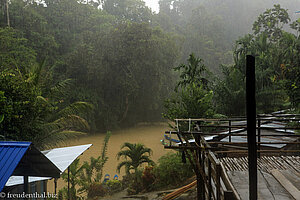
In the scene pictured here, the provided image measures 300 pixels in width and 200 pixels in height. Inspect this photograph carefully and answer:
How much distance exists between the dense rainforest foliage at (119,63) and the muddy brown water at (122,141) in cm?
109

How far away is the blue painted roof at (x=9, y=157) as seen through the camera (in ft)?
12.2

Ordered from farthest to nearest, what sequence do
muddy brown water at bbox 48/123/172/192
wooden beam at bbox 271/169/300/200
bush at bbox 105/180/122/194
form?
muddy brown water at bbox 48/123/172/192 → bush at bbox 105/180/122/194 → wooden beam at bbox 271/169/300/200

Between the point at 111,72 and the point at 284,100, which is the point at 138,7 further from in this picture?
the point at 284,100

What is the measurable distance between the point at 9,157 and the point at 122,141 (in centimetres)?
1963

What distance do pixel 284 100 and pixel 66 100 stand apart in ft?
52.8

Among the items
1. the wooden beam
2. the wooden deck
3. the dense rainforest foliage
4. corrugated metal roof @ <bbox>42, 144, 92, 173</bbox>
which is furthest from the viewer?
the dense rainforest foliage

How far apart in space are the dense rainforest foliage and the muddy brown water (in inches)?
42.9

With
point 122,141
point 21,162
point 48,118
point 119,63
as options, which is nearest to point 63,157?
point 21,162

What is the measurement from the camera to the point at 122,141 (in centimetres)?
2333

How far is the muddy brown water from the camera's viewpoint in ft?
60.3

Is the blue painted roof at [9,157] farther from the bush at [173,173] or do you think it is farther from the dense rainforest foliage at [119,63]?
the bush at [173,173]

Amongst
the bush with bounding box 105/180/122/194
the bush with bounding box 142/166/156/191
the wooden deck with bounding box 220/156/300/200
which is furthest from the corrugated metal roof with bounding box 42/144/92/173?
the bush with bounding box 105/180/122/194

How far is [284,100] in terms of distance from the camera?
15133 millimetres

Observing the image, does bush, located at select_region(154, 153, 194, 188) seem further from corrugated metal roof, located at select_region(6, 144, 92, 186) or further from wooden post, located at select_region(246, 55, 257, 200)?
wooden post, located at select_region(246, 55, 257, 200)
